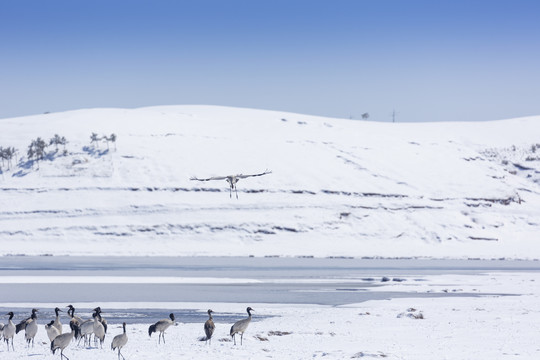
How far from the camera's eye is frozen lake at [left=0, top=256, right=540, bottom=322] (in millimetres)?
36906

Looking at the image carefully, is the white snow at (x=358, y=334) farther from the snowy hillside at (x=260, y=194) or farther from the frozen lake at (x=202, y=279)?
the snowy hillside at (x=260, y=194)

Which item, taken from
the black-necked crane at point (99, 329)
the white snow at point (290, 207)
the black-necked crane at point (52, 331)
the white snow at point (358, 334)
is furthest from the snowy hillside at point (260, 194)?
the black-necked crane at point (52, 331)

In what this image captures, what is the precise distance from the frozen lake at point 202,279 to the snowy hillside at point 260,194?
414 inches

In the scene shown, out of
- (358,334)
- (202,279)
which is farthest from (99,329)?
(202,279)

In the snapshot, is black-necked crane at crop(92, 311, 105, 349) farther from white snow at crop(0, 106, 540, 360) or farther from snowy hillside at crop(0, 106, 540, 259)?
snowy hillside at crop(0, 106, 540, 259)

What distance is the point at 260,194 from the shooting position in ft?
311

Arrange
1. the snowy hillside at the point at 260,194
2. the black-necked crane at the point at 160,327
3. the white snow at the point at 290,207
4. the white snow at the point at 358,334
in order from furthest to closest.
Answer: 1. the snowy hillside at the point at 260,194
2. the white snow at the point at 290,207
3. the black-necked crane at the point at 160,327
4. the white snow at the point at 358,334

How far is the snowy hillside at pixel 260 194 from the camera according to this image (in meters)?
82.2

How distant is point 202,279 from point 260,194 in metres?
46.9

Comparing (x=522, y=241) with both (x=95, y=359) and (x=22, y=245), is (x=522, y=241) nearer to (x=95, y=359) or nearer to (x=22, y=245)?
(x=22, y=245)

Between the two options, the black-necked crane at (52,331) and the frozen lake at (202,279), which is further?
the frozen lake at (202,279)

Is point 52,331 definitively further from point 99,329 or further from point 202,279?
point 202,279

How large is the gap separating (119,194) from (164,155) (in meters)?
13.2

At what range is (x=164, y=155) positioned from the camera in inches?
4131
